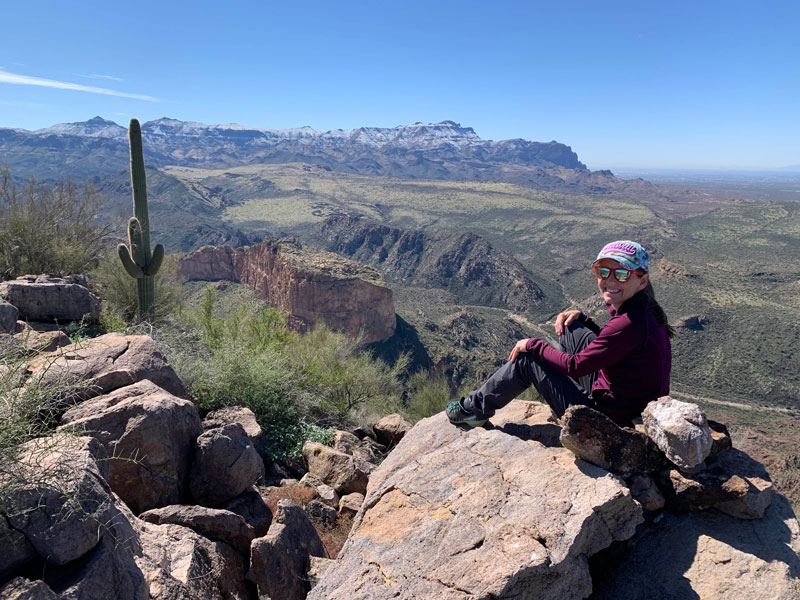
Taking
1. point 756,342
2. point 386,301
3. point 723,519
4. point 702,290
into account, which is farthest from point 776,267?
point 723,519

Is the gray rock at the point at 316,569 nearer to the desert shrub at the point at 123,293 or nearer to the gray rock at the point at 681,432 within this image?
the gray rock at the point at 681,432

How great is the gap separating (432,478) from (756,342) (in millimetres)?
56314

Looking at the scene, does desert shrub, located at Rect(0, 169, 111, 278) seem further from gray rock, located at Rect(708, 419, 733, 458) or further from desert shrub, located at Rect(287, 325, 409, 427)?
gray rock, located at Rect(708, 419, 733, 458)

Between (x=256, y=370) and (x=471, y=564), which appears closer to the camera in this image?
(x=471, y=564)

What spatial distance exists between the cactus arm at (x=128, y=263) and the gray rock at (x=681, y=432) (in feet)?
38.2

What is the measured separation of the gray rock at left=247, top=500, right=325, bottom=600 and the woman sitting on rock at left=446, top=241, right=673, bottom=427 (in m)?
2.36

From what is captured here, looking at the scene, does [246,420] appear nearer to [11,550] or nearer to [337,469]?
[337,469]

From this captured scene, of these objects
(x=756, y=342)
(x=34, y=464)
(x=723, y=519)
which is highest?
(x=34, y=464)

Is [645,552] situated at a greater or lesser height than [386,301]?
greater

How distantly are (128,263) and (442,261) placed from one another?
95.2 meters

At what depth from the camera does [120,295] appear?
1236 cm

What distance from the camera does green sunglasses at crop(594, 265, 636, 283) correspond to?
4.22m

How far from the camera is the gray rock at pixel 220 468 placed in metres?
4.99

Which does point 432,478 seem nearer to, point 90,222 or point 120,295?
point 120,295
